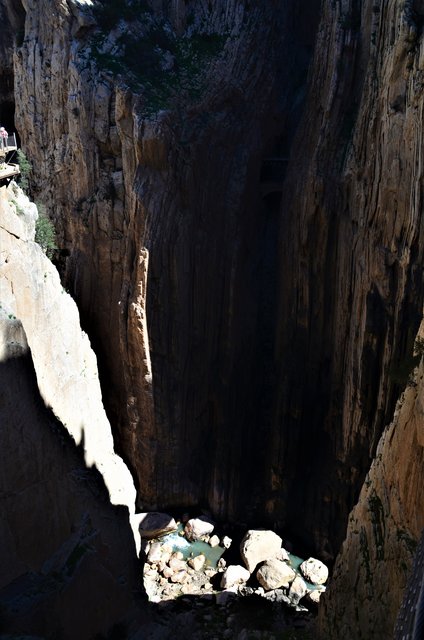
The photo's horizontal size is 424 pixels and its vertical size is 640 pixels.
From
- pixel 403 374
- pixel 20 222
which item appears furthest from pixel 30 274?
pixel 403 374

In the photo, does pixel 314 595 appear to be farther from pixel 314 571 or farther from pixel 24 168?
pixel 24 168

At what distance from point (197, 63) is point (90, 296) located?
23.9 ft

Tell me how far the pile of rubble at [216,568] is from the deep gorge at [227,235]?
94 cm

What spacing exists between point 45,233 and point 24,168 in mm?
2298

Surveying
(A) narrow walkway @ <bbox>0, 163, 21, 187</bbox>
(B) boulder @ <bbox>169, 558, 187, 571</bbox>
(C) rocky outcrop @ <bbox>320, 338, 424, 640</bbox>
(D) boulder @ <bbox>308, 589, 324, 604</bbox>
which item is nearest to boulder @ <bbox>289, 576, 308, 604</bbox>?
(D) boulder @ <bbox>308, 589, 324, 604</bbox>

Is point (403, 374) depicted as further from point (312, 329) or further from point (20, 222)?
point (20, 222)

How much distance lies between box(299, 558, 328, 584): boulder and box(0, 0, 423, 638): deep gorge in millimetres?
579

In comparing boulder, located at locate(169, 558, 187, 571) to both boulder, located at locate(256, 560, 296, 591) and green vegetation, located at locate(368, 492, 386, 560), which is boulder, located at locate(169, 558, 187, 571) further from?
green vegetation, located at locate(368, 492, 386, 560)

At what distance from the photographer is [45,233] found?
17109 millimetres

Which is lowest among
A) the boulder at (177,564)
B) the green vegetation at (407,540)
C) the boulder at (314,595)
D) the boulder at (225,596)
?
the boulder at (225,596)

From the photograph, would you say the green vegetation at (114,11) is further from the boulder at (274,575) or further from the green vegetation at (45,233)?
the boulder at (274,575)

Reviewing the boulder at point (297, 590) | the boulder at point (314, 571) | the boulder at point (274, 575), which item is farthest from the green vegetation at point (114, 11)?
the boulder at point (297, 590)

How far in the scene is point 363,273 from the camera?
15.3 m

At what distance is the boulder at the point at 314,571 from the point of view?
16188 mm
